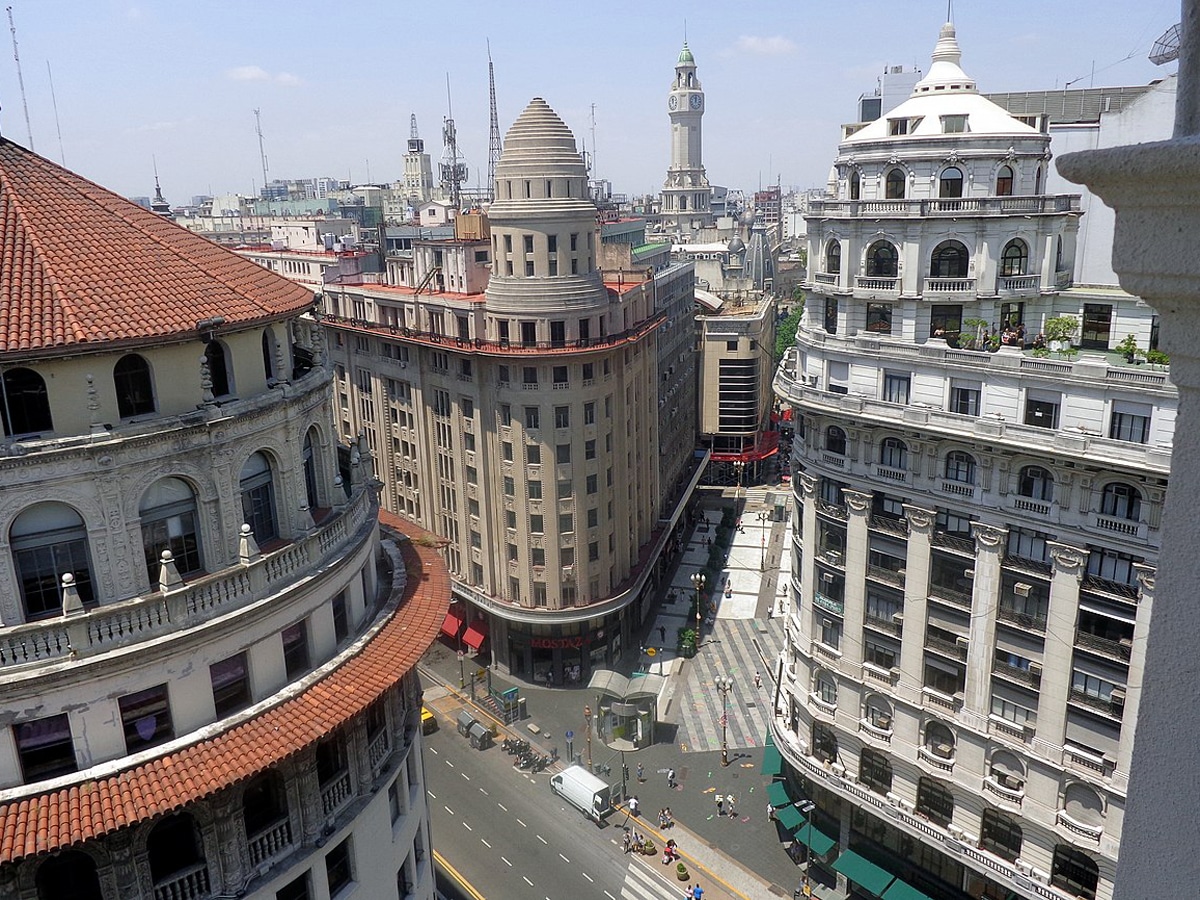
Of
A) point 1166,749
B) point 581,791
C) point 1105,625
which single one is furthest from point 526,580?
point 1166,749

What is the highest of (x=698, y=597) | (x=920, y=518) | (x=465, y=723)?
(x=920, y=518)

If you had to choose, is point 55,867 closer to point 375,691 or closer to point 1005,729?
point 375,691

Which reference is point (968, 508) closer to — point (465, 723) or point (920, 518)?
point (920, 518)

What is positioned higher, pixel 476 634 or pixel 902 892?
pixel 476 634

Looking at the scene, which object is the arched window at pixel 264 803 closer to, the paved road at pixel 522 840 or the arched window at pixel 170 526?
the arched window at pixel 170 526

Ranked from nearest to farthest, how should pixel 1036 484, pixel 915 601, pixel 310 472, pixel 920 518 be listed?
pixel 310 472 < pixel 1036 484 < pixel 920 518 < pixel 915 601

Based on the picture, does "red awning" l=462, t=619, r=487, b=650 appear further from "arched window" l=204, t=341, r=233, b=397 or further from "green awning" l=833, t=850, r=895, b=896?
"arched window" l=204, t=341, r=233, b=397

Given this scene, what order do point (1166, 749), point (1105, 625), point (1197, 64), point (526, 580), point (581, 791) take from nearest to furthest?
point (1197, 64) < point (1166, 749) < point (1105, 625) < point (581, 791) < point (526, 580)

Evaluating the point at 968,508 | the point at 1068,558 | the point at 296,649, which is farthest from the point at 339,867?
the point at 1068,558
